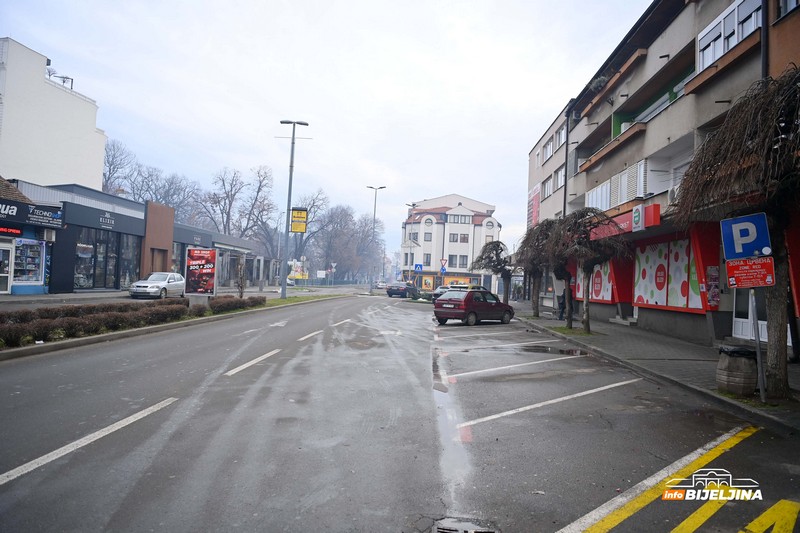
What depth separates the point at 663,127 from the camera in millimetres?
15781

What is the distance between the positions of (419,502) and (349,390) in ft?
12.8

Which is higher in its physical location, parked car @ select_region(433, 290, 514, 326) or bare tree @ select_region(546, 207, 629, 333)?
bare tree @ select_region(546, 207, 629, 333)

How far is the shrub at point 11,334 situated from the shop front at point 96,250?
1997 cm

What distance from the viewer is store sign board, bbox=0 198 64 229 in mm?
23359

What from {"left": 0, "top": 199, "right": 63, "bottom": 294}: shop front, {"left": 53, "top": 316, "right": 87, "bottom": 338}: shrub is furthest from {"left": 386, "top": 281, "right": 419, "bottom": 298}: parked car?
{"left": 53, "top": 316, "right": 87, "bottom": 338}: shrub

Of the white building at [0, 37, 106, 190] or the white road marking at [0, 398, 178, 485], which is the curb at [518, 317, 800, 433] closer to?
the white road marking at [0, 398, 178, 485]

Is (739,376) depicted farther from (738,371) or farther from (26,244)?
(26,244)

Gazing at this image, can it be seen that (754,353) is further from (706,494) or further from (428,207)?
(428,207)

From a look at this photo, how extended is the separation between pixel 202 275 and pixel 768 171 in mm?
19002

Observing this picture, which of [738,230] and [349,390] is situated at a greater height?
[738,230]

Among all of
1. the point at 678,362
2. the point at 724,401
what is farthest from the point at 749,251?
the point at 678,362

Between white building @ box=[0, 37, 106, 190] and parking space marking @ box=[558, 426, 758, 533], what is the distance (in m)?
44.0

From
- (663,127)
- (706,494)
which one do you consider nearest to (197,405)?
(706,494)

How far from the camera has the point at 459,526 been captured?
345cm
